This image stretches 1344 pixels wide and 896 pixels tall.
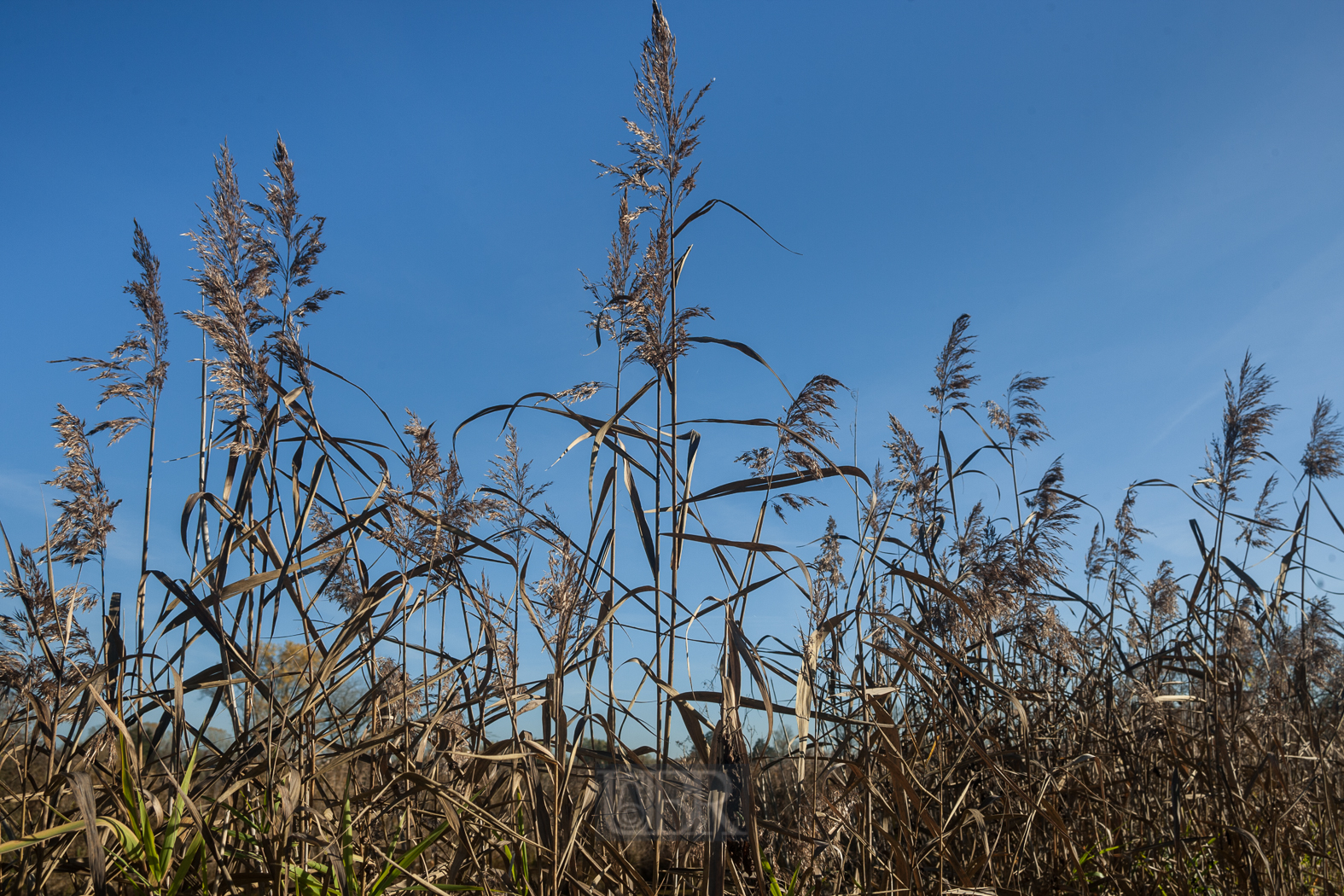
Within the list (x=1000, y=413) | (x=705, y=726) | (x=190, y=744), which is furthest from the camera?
(x=1000, y=413)

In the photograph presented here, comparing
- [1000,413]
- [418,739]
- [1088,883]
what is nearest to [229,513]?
[418,739]

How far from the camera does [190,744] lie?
2.14m

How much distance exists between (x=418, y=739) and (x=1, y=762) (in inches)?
42.9

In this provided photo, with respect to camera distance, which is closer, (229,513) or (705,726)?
(705,726)

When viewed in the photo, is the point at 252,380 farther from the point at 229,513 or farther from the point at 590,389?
the point at 590,389

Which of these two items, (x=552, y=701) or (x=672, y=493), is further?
(x=672, y=493)

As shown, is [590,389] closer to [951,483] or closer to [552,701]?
[552,701]

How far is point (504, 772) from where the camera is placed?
2.23 meters

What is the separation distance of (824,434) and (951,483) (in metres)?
0.74

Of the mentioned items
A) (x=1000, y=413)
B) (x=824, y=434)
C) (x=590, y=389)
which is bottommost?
(x=824, y=434)

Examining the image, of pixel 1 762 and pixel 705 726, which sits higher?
pixel 705 726

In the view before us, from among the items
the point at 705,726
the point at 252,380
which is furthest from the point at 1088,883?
the point at 252,380

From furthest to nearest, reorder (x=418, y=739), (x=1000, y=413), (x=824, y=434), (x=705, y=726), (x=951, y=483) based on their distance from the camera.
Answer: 1. (x=1000, y=413)
2. (x=951, y=483)
3. (x=824, y=434)
4. (x=418, y=739)
5. (x=705, y=726)

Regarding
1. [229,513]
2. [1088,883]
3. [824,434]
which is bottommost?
[1088,883]
